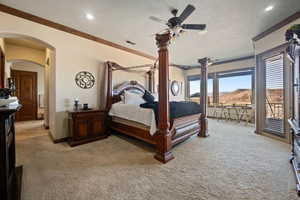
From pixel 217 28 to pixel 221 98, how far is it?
169 inches

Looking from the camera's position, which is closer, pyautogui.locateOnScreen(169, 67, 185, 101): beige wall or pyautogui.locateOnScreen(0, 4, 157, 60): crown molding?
pyautogui.locateOnScreen(0, 4, 157, 60): crown molding

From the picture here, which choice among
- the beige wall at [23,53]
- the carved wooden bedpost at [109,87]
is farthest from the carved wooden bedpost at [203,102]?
the beige wall at [23,53]

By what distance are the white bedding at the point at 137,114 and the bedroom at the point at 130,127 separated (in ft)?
1.08

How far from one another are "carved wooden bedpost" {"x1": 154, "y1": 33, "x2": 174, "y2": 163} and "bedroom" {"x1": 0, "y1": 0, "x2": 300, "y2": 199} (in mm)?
19

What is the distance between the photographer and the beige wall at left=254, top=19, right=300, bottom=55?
10.6 ft

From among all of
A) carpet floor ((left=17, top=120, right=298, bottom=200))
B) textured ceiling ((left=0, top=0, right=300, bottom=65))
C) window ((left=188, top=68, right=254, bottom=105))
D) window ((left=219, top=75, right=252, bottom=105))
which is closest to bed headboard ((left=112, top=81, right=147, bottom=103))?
textured ceiling ((left=0, top=0, right=300, bottom=65))

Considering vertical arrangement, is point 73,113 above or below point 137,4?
below

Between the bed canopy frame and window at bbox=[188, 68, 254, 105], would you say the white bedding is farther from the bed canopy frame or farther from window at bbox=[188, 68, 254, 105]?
window at bbox=[188, 68, 254, 105]

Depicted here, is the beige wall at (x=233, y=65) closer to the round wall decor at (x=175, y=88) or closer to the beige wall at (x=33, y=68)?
the round wall decor at (x=175, y=88)

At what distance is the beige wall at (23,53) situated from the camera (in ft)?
14.2

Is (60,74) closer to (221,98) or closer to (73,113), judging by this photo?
(73,113)

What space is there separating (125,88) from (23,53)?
3.78 metres

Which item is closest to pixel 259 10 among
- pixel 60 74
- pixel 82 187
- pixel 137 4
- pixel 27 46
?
pixel 137 4

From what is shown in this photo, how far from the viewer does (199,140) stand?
345 centimetres
